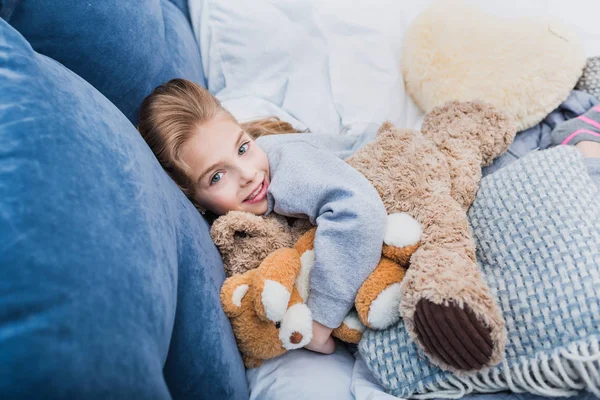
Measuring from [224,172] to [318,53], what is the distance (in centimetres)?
67

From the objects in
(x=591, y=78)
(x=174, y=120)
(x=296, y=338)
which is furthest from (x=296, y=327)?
(x=591, y=78)

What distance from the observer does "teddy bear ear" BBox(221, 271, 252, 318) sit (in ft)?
2.52

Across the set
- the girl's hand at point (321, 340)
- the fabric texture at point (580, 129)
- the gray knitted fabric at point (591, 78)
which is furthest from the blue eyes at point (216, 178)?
the gray knitted fabric at point (591, 78)

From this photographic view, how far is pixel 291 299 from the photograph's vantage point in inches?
31.9

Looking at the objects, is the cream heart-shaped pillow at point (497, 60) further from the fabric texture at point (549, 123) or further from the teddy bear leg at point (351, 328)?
the teddy bear leg at point (351, 328)

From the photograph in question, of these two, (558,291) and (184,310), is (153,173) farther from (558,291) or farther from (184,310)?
(558,291)

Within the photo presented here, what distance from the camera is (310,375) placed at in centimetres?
82

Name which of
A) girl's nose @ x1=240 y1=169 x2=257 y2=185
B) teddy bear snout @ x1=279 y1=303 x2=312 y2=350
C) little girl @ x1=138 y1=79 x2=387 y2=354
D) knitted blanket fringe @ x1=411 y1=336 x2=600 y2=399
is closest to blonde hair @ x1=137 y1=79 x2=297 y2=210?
little girl @ x1=138 y1=79 x2=387 y2=354

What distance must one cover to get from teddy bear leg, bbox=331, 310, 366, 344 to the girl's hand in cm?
2

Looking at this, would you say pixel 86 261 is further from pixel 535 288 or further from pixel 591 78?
pixel 591 78

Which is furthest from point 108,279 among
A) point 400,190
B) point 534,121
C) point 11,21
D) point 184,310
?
point 534,121

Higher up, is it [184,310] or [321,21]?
[321,21]

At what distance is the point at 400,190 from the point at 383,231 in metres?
0.09

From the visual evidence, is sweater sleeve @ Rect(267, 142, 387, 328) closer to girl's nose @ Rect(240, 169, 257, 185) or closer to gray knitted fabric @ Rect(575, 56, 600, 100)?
girl's nose @ Rect(240, 169, 257, 185)
